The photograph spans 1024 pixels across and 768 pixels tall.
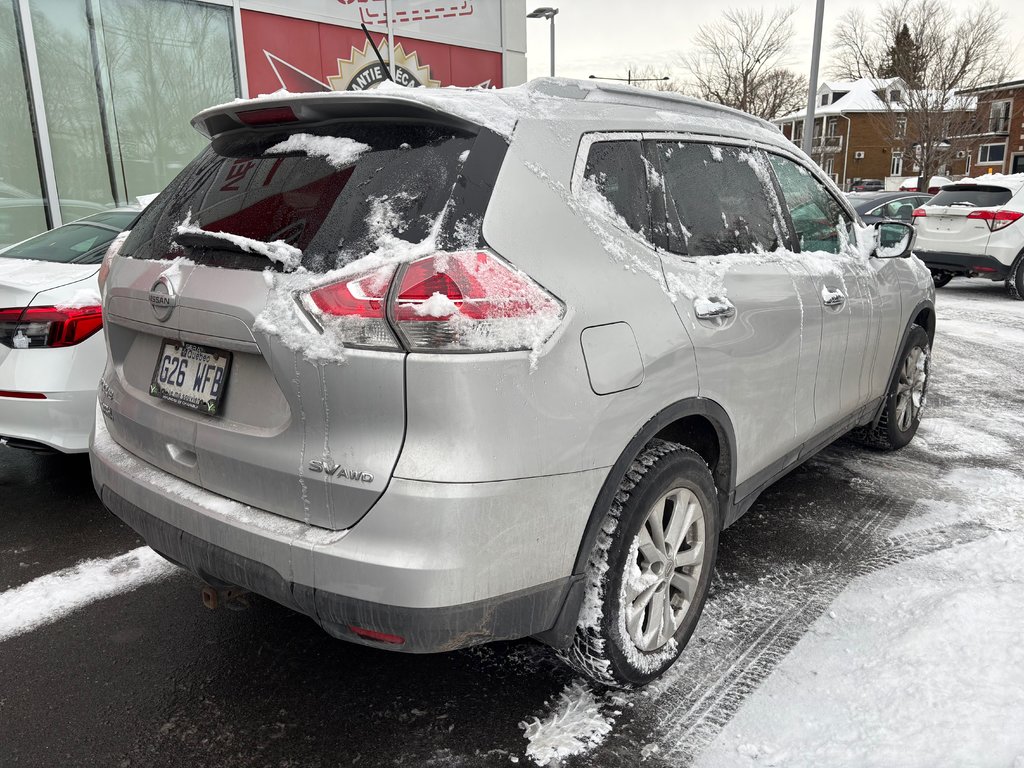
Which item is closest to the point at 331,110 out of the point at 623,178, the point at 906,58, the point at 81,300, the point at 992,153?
the point at 623,178

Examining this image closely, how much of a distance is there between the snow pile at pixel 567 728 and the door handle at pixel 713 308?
1.24 meters

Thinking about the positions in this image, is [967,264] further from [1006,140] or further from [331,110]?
[1006,140]

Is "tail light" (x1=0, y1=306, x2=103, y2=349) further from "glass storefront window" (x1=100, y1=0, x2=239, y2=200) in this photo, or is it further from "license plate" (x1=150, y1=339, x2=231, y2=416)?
"glass storefront window" (x1=100, y1=0, x2=239, y2=200)

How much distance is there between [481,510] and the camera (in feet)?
5.93

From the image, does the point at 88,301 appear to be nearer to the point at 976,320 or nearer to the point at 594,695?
the point at 594,695

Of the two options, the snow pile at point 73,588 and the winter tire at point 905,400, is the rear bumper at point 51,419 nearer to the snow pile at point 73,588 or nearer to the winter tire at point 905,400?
the snow pile at point 73,588

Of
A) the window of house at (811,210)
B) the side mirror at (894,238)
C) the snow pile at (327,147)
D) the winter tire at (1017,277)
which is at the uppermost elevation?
the snow pile at (327,147)

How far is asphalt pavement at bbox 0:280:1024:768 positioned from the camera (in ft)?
7.31

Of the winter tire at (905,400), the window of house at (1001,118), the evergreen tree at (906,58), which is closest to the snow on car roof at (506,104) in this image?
the winter tire at (905,400)

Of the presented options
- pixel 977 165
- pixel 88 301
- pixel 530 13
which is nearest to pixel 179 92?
pixel 88 301

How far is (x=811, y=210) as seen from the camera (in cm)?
347

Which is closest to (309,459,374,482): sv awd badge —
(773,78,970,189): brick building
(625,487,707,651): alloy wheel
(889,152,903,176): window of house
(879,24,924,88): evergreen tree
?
(625,487,707,651): alloy wheel

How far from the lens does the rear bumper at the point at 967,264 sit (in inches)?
424

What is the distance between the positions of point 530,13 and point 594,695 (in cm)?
2555
